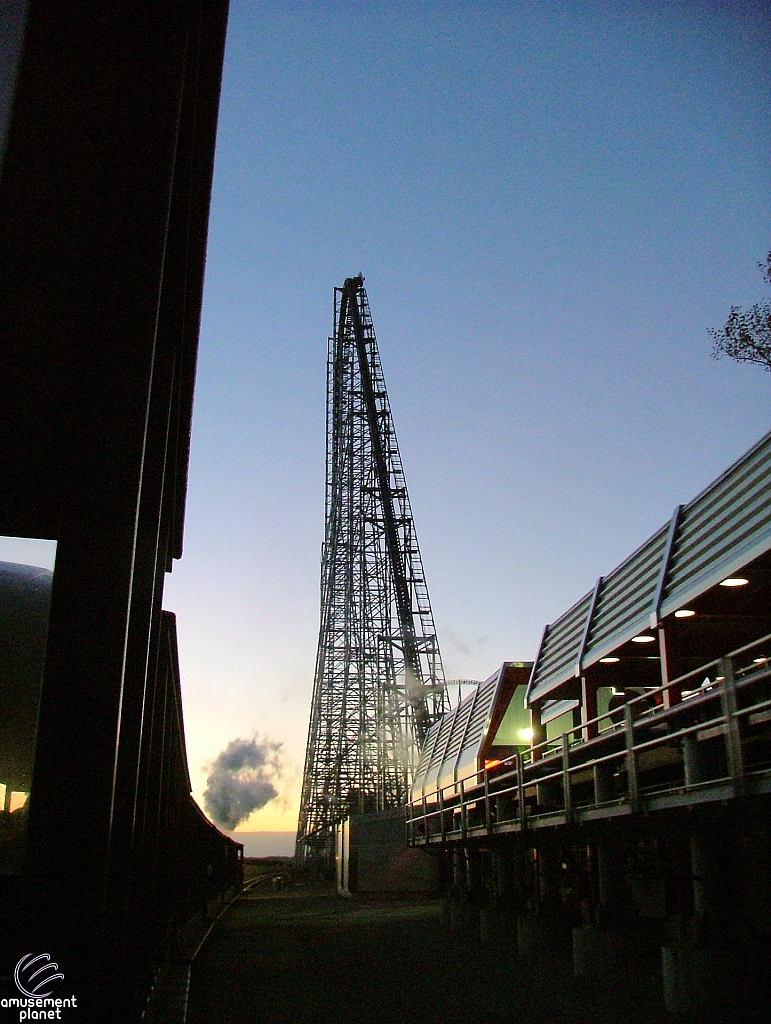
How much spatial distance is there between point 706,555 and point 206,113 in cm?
512

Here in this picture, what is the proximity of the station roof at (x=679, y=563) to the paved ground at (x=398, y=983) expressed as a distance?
9.37 ft

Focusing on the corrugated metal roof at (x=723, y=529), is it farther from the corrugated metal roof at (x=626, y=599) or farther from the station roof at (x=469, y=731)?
the station roof at (x=469, y=731)

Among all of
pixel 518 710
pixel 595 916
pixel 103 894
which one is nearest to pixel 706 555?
pixel 595 916

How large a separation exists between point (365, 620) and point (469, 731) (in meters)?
20.0

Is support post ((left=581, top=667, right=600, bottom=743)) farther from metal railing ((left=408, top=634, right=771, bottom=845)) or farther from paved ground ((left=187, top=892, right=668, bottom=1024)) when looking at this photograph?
paved ground ((left=187, top=892, right=668, bottom=1024))

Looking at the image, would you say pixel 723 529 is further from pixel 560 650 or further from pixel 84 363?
pixel 84 363

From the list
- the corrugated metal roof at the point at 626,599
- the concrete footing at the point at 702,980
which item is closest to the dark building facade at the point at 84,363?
the concrete footing at the point at 702,980

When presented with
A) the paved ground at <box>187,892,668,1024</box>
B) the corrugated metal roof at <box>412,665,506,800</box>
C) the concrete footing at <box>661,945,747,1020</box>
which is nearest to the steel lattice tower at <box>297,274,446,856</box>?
→ the corrugated metal roof at <box>412,665,506,800</box>

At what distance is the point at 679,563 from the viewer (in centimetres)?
816

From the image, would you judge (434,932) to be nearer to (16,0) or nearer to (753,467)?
(753,467)

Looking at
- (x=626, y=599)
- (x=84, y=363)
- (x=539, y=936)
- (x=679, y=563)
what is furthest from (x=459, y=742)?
(x=84, y=363)

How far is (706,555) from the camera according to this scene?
7.52m

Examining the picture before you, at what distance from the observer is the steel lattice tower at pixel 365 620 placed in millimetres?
37000

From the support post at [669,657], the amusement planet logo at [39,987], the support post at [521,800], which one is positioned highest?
the support post at [669,657]
